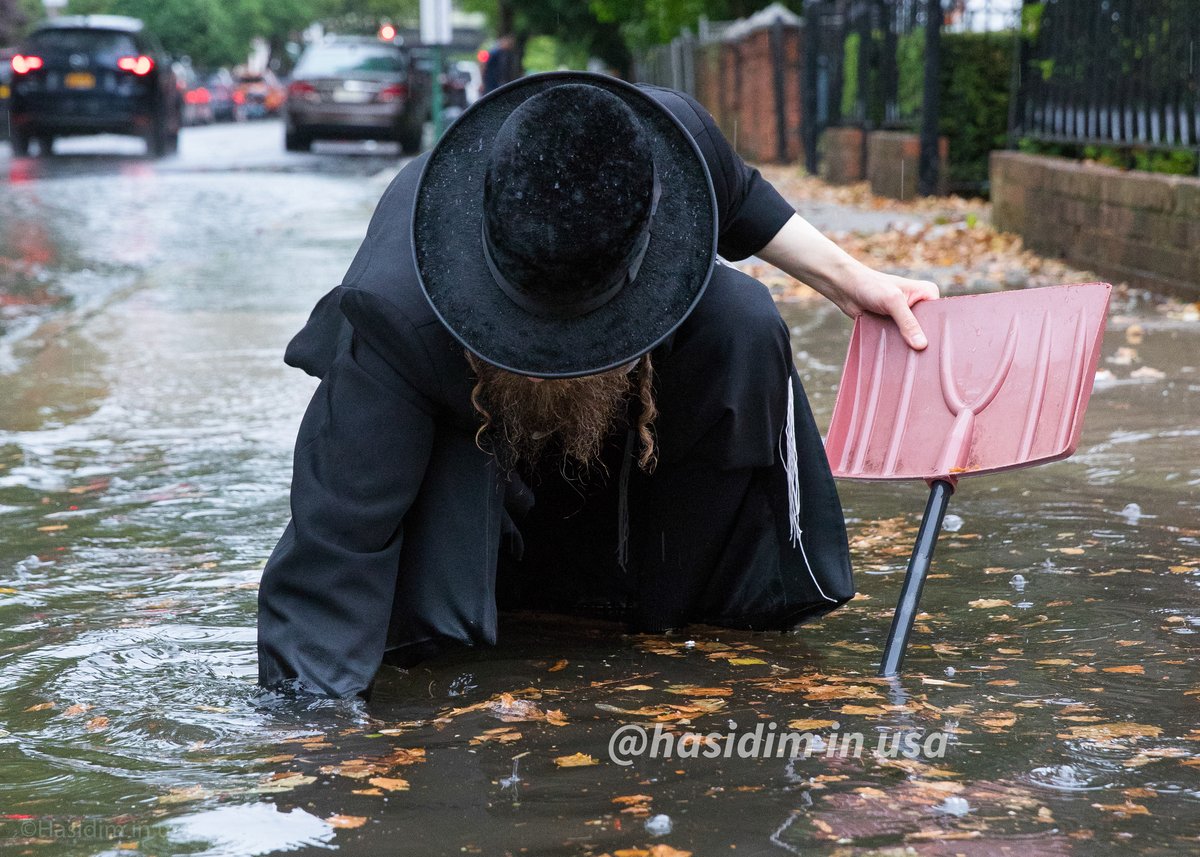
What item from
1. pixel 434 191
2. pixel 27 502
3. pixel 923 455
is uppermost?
pixel 434 191

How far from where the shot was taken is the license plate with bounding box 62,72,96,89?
19734 mm

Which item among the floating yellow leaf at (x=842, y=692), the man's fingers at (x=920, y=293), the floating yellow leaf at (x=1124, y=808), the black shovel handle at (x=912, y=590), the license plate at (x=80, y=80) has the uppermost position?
the license plate at (x=80, y=80)

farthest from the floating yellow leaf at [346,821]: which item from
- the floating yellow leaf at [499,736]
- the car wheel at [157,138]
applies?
the car wheel at [157,138]

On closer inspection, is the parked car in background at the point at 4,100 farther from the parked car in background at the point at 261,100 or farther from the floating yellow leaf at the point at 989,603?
the floating yellow leaf at the point at 989,603

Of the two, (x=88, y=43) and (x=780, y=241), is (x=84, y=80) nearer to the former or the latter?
(x=88, y=43)

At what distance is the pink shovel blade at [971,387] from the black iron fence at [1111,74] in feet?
16.2

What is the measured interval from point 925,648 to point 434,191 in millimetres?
1266

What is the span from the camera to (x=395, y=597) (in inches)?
109

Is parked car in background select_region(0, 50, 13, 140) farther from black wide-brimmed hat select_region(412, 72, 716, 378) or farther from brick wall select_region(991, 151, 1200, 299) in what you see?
black wide-brimmed hat select_region(412, 72, 716, 378)

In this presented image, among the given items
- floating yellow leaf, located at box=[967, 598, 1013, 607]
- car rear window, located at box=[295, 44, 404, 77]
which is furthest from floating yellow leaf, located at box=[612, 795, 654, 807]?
car rear window, located at box=[295, 44, 404, 77]

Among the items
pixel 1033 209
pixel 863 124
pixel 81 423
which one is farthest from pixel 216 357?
pixel 863 124

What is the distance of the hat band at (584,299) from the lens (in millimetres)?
2430

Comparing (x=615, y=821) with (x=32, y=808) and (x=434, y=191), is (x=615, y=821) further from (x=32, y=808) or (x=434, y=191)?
(x=434, y=191)

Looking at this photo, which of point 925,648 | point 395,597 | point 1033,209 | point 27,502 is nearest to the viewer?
point 395,597
